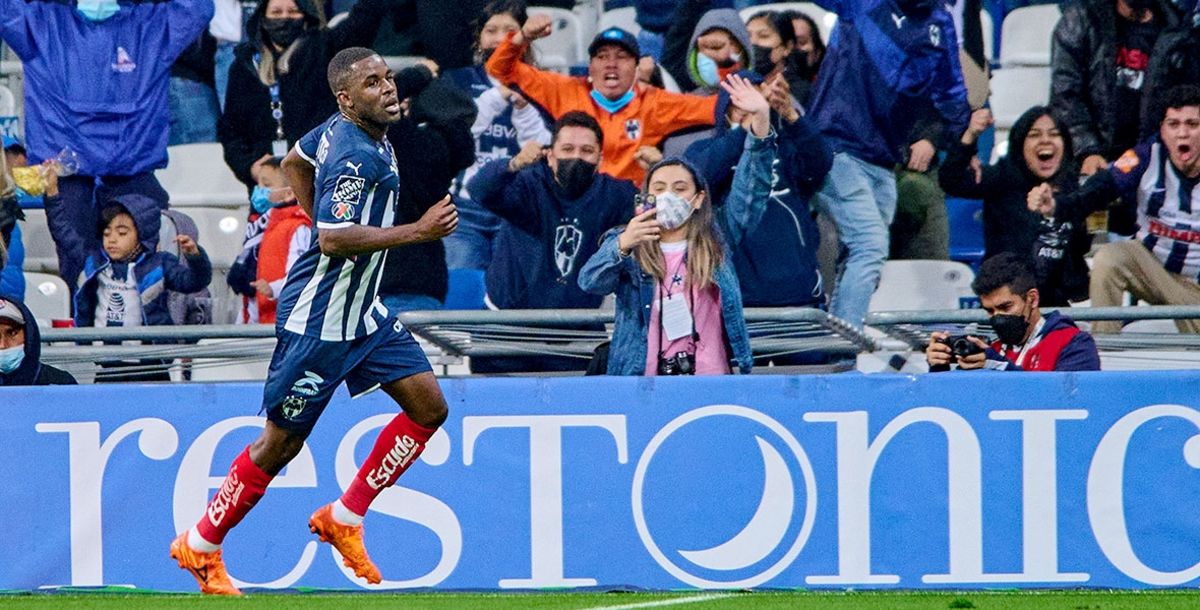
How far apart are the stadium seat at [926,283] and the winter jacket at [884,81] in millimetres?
632

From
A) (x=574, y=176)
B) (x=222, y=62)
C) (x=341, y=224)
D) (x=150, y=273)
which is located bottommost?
(x=150, y=273)

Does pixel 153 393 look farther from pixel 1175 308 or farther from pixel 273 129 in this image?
pixel 1175 308

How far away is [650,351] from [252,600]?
6.80 feet

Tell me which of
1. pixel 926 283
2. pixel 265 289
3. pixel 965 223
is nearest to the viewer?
pixel 265 289

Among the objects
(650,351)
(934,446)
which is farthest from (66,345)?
(934,446)

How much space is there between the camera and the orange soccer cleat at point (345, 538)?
693 cm

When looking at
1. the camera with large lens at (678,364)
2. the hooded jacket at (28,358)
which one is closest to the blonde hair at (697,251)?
the camera with large lens at (678,364)

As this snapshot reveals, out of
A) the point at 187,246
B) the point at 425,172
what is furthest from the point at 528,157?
the point at 187,246

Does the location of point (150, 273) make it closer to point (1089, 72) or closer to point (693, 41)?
point (693, 41)

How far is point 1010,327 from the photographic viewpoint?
7.68 meters

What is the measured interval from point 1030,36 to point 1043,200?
A: 3.23 metres

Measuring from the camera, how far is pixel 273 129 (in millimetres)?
10742

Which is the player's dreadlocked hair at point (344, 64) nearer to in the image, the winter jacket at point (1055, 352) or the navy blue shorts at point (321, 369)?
the navy blue shorts at point (321, 369)

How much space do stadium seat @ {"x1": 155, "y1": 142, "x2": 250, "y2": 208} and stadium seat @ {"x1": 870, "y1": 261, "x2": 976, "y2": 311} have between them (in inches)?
172
